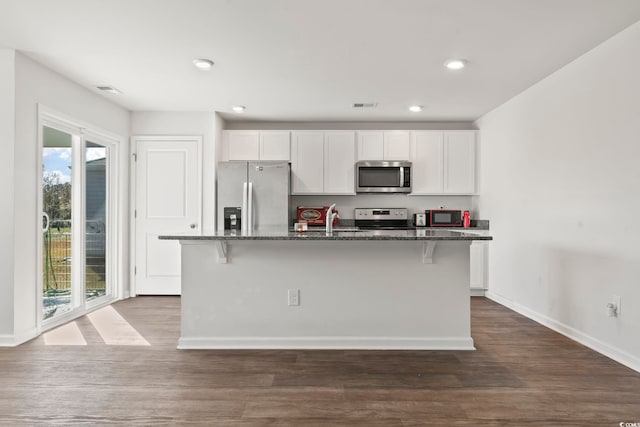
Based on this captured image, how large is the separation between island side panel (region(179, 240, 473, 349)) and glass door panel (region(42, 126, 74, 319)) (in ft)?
5.57

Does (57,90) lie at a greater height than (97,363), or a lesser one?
greater

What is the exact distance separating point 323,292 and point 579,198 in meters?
2.27

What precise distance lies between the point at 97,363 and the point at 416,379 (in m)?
2.20

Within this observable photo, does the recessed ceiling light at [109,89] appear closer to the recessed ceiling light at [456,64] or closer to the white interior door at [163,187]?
the white interior door at [163,187]

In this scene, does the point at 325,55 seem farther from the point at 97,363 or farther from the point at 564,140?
the point at 97,363

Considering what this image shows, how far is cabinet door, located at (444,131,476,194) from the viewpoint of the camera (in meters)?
5.39

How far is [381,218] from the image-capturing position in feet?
18.1

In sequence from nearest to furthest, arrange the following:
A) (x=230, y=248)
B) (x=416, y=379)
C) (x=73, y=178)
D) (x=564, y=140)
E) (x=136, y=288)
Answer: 1. (x=416, y=379)
2. (x=230, y=248)
3. (x=564, y=140)
4. (x=73, y=178)
5. (x=136, y=288)

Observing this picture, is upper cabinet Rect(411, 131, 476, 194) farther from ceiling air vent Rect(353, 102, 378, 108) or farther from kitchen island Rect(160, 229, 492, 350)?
kitchen island Rect(160, 229, 492, 350)

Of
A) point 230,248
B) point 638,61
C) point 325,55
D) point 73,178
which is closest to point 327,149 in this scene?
point 325,55

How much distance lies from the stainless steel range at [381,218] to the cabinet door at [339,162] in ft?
1.20

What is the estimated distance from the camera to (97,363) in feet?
9.07

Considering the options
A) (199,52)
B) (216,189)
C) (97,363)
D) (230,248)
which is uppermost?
(199,52)

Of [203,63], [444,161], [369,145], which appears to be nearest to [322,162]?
[369,145]
